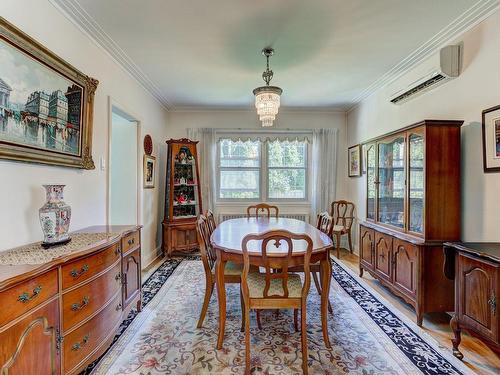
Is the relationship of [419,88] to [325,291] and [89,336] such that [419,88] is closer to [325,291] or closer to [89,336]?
[325,291]

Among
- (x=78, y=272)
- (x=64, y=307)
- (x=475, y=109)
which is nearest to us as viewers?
(x=64, y=307)

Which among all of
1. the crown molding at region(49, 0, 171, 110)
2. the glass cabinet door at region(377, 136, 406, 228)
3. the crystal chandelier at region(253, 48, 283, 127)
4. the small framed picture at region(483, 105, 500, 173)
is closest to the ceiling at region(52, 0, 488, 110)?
the crown molding at region(49, 0, 171, 110)

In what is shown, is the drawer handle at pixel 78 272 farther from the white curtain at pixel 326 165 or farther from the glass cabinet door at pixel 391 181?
the white curtain at pixel 326 165

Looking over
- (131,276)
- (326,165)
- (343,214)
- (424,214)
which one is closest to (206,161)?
(326,165)

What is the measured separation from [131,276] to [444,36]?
3654 millimetres

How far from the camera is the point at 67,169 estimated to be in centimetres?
222

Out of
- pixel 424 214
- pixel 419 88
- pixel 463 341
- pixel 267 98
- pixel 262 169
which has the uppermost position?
pixel 419 88

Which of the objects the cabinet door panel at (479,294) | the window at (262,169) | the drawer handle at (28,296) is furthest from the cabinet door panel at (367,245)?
the drawer handle at (28,296)

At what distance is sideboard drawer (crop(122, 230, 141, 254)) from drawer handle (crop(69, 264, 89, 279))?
0.58 m

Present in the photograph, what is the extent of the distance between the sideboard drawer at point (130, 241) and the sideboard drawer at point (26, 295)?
85 cm

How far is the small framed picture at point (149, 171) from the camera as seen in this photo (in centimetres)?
403

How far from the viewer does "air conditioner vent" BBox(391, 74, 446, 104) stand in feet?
8.80

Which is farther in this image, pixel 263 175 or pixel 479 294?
pixel 263 175

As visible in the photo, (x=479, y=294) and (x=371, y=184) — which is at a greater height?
(x=371, y=184)
